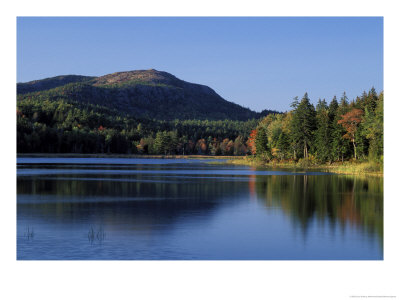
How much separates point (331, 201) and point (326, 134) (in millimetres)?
42557

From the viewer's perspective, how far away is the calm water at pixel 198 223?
724 inches

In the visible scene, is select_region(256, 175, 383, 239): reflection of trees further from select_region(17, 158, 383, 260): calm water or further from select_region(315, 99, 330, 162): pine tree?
select_region(315, 99, 330, 162): pine tree

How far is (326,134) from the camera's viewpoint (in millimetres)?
73625

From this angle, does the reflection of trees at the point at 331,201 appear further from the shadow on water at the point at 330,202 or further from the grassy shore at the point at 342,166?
the grassy shore at the point at 342,166

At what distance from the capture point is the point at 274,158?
89.6m

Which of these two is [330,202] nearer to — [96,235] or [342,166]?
[96,235]

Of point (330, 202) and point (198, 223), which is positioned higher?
point (330, 202)

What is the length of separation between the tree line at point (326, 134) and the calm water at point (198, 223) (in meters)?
25.6

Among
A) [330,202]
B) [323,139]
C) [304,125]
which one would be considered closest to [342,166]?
[323,139]

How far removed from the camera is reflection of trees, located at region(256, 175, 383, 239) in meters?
25.2
